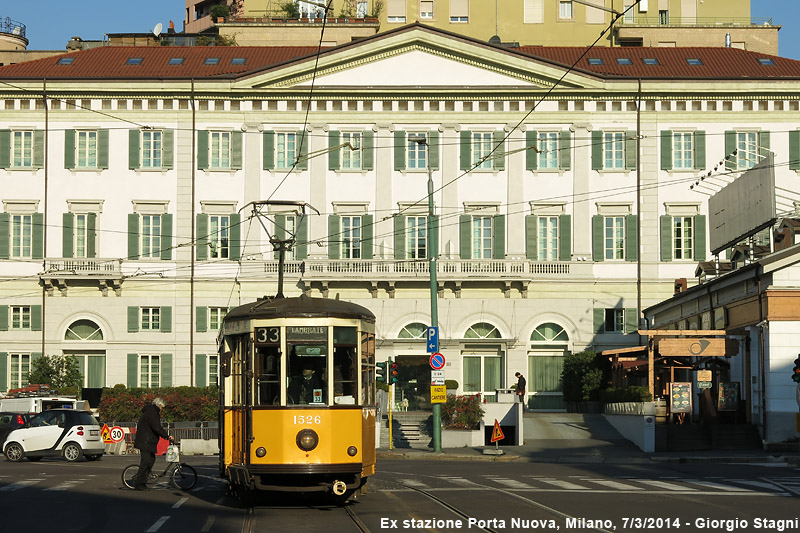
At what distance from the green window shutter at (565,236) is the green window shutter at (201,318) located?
16392 mm

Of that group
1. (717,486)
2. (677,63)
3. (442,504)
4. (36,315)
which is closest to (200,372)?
(36,315)

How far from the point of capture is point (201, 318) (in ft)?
192

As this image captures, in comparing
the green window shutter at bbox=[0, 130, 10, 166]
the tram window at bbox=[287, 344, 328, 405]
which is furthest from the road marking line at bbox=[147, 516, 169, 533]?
the green window shutter at bbox=[0, 130, 10, 166]

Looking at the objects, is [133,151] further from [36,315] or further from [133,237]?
→ [36,315]

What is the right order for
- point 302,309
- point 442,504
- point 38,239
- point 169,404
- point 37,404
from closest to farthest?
point 302,309 < point 442,504 < point 37,404 < point 169,404 < point 38,239

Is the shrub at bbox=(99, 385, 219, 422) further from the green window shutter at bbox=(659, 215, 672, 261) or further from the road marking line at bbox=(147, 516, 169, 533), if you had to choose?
the road marking line at bbox=(147, 516, 169, 533)

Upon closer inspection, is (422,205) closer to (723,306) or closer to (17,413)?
(723,306)

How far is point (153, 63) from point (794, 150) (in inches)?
1209

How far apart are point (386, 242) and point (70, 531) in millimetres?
42297

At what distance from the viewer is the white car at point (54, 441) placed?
37.2m

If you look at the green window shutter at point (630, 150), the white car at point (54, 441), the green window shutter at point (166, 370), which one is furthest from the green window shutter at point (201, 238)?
the white car at point (54, 441)

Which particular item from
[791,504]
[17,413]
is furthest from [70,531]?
[17,413]

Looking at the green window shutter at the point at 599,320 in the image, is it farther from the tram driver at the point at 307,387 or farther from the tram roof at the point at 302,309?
the tram driver at the point at 307,387

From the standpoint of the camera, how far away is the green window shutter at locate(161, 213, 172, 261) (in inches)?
2306
